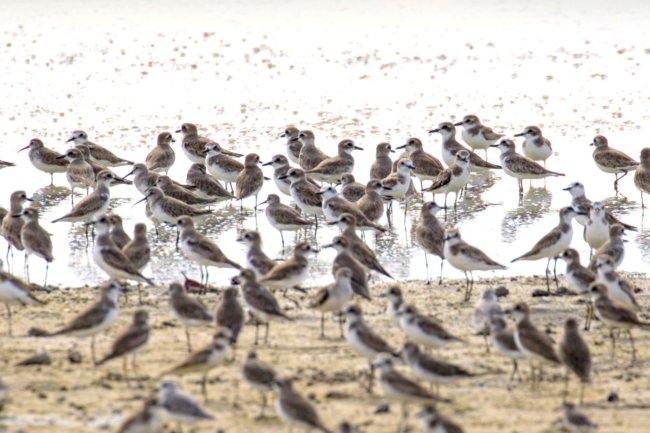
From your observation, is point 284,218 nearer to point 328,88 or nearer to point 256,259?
point 256,259

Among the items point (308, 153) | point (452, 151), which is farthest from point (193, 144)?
point (452, 151)

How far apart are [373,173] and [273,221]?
3.27 meters

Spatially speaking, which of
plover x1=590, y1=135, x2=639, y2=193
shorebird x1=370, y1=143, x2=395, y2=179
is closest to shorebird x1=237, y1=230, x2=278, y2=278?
shorebird x1=370, y1=143, x2=395, y2=179

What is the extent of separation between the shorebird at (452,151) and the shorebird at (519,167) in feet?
1.49

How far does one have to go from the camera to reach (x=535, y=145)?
19875 mm

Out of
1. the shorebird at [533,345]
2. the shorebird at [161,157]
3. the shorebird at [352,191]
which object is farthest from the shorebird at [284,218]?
the shorebird at [533,345]

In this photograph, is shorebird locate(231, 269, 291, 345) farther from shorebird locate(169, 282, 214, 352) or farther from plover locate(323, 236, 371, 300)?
plover locate(323, 236, 371, 300)

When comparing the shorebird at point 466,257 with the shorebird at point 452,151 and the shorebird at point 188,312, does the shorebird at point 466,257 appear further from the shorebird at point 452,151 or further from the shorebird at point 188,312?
the shorebird at point 452,151

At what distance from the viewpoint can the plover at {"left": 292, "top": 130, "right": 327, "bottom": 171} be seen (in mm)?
19469

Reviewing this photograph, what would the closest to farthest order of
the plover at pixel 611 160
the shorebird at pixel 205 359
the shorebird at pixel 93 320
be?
1. the shorebird at pixel 205 359
2. the shorebird at pixel 93 320
3. the plover at pixel 611 160

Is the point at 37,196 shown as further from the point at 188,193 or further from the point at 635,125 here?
the point at 635,125

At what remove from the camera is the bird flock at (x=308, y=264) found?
9.92m

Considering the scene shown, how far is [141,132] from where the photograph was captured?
73.2 ft

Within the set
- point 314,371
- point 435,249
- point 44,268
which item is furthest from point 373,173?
point 314,371
